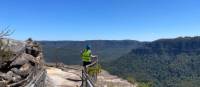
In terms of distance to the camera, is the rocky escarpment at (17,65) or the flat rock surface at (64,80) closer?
the rocky escarpment at (17,65)

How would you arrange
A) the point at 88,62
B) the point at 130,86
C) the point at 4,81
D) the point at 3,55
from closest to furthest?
the point at 3,55 < the point at 4,81 < the point at 88,62 < the point at 130,86

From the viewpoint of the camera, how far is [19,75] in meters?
26.3

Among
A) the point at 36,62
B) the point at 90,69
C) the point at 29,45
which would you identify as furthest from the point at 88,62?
the point at 29,45

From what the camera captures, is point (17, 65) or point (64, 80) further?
point (64, 80)

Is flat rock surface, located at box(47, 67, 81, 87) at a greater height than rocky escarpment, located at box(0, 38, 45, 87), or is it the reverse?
rocky escarpment, located at box(0, 38, 45, 87)

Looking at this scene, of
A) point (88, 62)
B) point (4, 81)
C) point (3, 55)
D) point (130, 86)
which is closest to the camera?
point (3, 55)

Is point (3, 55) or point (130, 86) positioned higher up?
point (3, 55)

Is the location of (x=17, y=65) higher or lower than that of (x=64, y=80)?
higher

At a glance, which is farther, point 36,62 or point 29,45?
point 29,45

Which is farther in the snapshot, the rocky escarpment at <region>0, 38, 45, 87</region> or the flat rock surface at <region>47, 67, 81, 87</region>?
the flat rock surface at <region>47, 67, 81, 87</region>

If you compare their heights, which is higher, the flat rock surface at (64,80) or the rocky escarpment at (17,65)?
the rocky escarpment at (17,65)

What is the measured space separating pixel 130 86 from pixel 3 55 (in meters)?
13.3

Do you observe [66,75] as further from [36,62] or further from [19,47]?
[19,47]

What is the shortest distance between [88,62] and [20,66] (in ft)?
16.2
